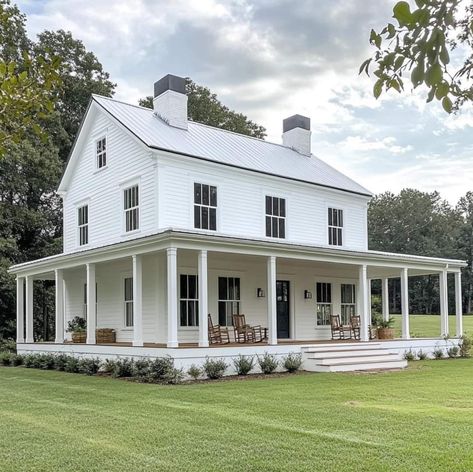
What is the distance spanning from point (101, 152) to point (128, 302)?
16.1 ft

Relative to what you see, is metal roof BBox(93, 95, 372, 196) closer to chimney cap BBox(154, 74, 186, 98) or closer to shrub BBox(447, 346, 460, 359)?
chimney cap BBox(154, 74, 186, 98)

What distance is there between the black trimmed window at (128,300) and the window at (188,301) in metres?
1.87

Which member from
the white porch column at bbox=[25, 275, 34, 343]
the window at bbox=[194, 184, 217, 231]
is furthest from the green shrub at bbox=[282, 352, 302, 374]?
the white porch column at bbox=[25, 275, 34, 343]

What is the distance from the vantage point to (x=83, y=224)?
1908cm

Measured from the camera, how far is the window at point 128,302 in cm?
1675

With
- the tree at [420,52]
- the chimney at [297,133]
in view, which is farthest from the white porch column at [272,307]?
the tree at [420,52]

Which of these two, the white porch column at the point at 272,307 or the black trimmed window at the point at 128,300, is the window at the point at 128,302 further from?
the white porch column at the point at 272,307

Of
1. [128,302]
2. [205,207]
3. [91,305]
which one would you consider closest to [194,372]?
[91,305]

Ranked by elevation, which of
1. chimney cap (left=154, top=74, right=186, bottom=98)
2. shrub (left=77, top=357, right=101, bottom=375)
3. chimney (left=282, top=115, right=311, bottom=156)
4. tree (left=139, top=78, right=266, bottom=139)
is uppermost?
tree (left=139, top=78, right=266, bottom=139)

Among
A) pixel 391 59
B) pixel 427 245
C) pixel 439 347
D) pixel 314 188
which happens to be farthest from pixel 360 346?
pixel 427 245

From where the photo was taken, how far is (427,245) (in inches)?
2120

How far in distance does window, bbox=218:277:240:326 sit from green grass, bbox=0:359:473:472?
4940mm

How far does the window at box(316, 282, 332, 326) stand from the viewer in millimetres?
19406

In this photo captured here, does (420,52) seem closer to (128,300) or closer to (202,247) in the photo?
(202,247)
